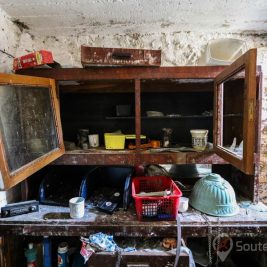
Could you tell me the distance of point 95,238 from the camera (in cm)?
140

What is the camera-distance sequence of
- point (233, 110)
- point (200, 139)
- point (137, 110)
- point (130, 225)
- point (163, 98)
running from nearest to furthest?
point (130, 225)
point (137, 110)
point (200, 139)
point (233, 110)
point (163, 98)

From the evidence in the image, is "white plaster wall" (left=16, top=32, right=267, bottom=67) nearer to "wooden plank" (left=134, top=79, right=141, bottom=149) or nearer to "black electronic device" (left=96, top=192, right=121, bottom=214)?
"wooden plank" (left=134, top=79, right=141, bottom=149)

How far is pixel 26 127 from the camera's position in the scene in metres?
1.47

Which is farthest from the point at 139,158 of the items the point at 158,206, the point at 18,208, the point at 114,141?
the point at 18,208

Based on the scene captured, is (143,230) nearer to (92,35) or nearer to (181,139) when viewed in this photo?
Answer: (181,139)

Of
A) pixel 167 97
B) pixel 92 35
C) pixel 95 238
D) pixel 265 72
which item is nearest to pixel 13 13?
pixel 92 35

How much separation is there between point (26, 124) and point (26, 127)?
0.02 m

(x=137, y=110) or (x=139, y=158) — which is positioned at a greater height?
(x=137, y=110)

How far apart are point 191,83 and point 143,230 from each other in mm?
1350

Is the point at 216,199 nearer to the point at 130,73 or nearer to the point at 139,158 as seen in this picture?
the point at 139,158

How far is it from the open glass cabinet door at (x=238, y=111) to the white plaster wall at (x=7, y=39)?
166cm

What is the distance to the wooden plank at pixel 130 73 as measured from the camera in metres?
1.64

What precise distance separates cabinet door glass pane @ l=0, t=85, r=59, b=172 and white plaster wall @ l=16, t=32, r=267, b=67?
2.21 feet

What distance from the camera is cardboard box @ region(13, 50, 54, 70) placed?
150 cm
